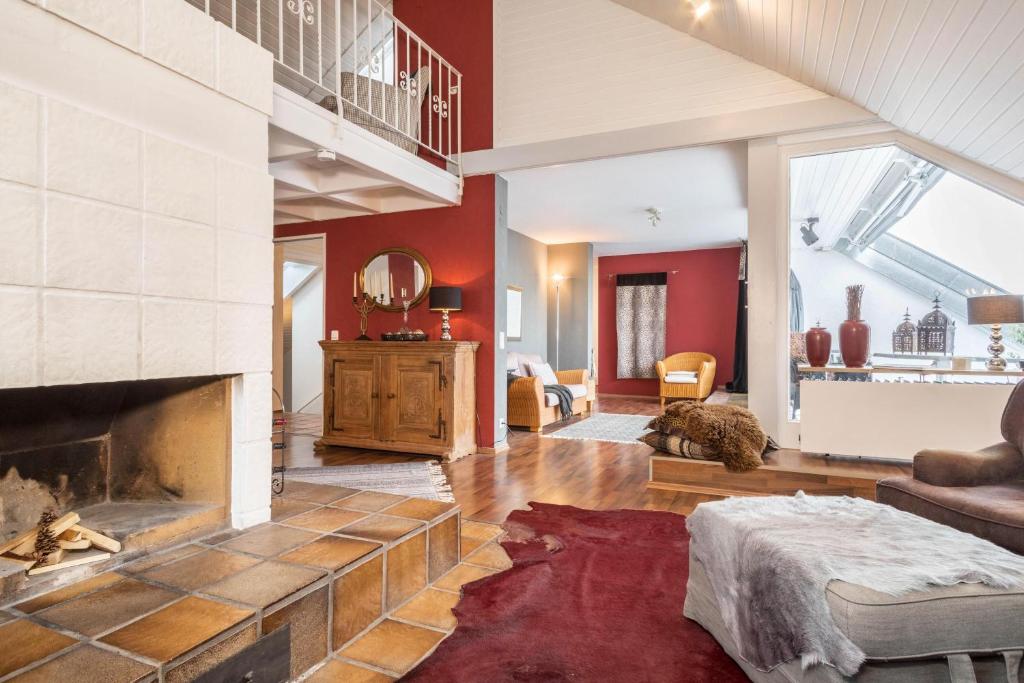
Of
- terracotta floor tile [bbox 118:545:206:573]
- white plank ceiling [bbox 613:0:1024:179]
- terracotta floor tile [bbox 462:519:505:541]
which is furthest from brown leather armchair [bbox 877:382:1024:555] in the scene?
terracotta floor tile [bbox 118:545:206:573]

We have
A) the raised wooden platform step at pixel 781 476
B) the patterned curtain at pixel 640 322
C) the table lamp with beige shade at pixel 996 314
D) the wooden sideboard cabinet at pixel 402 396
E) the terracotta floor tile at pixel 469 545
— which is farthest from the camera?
the patterned curtain at pixel 640 322

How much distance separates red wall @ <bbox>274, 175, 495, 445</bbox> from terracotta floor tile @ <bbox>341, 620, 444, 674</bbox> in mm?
2976

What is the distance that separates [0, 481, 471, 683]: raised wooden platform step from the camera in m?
1.23

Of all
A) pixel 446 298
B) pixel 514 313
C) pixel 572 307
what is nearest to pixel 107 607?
pixel 446 298

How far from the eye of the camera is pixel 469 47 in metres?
4.94

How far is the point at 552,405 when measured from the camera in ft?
20.9

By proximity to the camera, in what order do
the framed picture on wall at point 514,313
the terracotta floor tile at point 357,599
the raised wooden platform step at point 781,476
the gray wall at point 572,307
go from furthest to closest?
1. the gray wall at point 572,307
2. the framed picture on wall at point 514,313
3. the raised wooden platform step at point 781,476
4. the terracotta floor tile at point 357,599

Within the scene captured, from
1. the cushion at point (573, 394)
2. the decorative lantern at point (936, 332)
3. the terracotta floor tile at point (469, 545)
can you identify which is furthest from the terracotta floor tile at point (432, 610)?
the cushion at point (573, 394)

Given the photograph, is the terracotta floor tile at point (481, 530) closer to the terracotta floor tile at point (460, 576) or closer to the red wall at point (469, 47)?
the terracotta floor tile at point (460, 576)

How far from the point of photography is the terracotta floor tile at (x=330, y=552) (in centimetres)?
173

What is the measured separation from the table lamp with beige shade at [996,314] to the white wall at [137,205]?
12.3 ft

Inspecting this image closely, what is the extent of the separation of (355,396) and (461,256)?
1.57 meters

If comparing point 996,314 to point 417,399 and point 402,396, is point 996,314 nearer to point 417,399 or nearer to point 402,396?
point 417,399

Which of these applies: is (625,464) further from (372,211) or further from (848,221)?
(372,211)
